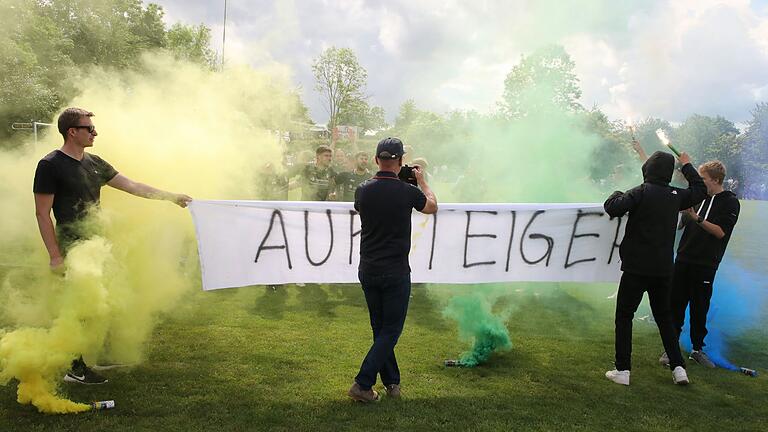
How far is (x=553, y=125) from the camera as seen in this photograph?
989 cm

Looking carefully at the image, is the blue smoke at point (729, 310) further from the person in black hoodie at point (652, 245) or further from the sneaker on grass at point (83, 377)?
the sneaker on grass at point (83, 377)

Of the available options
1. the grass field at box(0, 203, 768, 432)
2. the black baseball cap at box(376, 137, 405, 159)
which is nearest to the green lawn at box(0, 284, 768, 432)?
the grass field at box(0, 203, 768, 432)

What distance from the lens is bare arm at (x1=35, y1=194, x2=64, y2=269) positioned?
404 cm

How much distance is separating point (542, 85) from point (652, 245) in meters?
6.26

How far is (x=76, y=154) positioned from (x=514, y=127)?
25.9ft

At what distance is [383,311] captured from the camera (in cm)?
427

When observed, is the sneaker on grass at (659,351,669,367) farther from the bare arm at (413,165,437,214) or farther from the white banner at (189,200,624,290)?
the bare arm at (413,165,437,214)

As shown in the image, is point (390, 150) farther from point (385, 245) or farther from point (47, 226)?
point (47, 226)

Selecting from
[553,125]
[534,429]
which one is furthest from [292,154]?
[534,429]

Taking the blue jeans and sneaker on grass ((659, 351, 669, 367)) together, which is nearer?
the blue jeans

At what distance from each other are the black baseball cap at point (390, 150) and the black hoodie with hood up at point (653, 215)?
2.14m

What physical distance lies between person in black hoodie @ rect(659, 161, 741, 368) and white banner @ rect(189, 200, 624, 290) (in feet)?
2.14

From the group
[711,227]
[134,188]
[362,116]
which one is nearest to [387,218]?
[134,188]

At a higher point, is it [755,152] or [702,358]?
[755,152]
